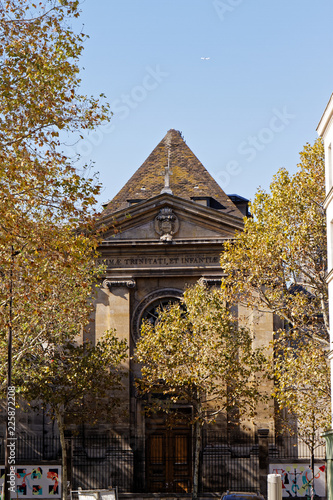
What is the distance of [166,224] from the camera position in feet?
147

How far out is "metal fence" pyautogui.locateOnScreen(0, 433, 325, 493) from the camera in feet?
139

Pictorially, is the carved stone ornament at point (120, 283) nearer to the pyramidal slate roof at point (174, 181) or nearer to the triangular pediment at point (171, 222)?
the triangular pediment at point (171, 222)

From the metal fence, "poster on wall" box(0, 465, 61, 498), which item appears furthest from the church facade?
"poster on wall" box(0, 465, 61, 498)

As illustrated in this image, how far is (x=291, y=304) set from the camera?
32.8 metres

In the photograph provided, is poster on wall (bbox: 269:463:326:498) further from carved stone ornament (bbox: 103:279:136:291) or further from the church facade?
carved stone ornament (bbox: 103:279:136:291)

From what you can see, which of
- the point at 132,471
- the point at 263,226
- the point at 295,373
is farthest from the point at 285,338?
the point at 132,471

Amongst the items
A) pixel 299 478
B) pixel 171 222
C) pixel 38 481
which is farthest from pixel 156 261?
pixel 299 478

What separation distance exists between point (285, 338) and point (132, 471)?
12080 millimetres

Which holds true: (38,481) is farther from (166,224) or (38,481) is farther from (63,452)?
(166,224)

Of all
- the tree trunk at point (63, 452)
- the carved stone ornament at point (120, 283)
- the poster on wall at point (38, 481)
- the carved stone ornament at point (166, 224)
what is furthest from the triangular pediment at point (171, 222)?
the poster on wall at point (38, 481)

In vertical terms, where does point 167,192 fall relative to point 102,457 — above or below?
above

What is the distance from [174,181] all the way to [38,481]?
16.4 meters

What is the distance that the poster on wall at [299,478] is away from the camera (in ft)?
131

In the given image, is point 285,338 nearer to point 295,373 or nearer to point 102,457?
point 295,373
